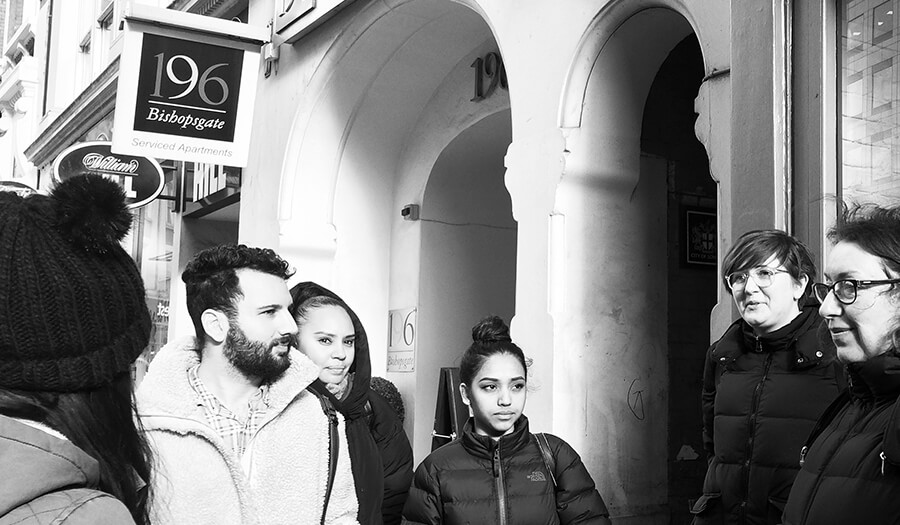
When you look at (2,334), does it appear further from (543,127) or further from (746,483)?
(543,127)

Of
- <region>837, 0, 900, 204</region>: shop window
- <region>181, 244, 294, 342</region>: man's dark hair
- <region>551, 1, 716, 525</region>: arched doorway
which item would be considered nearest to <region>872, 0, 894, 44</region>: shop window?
<region>837, 0, 900, 204</region>: shop window

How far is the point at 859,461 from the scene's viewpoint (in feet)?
7.20

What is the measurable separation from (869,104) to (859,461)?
7.03ft

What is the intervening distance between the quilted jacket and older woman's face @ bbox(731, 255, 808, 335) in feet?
8.46

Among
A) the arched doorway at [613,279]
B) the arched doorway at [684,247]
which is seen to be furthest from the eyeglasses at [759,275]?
the arched doorway at [684,247]

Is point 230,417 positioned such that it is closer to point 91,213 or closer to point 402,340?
point 91,213

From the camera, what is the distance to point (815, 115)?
3979 mm

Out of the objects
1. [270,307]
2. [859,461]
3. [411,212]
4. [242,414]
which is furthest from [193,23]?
[859,461]

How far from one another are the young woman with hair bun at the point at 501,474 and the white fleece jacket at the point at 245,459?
2.05ft

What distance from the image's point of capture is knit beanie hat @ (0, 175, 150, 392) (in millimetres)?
1230

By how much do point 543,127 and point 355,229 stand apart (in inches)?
163

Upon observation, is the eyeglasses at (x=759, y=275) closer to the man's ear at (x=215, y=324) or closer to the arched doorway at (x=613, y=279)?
the man's ear at (x=215, y=324)

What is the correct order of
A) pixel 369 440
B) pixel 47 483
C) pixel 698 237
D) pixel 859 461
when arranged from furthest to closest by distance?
pixel 698 237
pixel 369 440
pixel 859 461
pixel 47 483

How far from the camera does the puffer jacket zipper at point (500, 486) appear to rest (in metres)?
3.50
